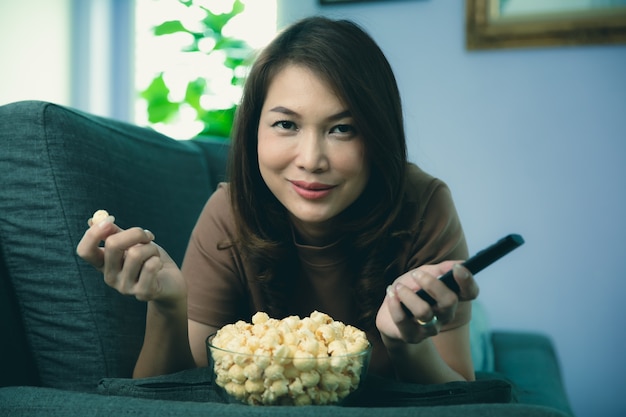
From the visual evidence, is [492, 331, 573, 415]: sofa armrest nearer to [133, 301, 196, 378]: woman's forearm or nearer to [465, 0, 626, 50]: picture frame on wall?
[133, 301, 196, 378]: woman's forearm

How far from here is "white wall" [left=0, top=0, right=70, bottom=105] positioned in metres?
2.16

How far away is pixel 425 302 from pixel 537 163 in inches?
64.8

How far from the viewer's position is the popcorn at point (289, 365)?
2.22 feet

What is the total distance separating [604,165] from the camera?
215 cm

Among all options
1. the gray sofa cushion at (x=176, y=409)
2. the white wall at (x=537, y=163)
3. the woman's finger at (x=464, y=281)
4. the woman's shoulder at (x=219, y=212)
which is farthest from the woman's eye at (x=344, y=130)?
the white wall at (x=537, y=163)

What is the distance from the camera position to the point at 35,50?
2.32 metres

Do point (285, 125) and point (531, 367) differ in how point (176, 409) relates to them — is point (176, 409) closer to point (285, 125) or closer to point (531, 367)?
point (285, 125)

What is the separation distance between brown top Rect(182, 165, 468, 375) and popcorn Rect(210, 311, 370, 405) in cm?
44

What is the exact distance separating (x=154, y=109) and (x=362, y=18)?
1.15 meters

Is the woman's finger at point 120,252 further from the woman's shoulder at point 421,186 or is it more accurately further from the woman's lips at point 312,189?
the woman's shoulder at point 421,186

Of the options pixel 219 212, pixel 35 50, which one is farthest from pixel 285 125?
pixel 35 50

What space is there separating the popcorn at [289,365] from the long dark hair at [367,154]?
0.44 meters

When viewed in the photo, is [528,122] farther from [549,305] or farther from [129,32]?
[129,32]

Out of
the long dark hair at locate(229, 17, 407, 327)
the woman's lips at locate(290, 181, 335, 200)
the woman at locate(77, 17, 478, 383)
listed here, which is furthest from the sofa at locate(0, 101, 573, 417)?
the woman's lips at locate(290, 181, 335, 200)
